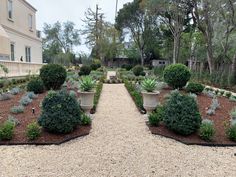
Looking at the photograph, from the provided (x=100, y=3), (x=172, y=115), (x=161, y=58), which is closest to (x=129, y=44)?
(x=161, y=58)

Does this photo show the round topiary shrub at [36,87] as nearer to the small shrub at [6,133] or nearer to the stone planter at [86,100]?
the stone planter at [86,100]

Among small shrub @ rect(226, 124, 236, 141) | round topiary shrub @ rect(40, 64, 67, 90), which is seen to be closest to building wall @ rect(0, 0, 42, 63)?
round topiary shrub @ rect(40, 64, 67, 90)

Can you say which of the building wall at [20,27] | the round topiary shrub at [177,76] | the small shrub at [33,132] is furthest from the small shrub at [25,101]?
the building wall at [20,27]

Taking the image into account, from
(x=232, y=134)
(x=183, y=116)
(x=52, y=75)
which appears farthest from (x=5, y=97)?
(x=232, y=134)

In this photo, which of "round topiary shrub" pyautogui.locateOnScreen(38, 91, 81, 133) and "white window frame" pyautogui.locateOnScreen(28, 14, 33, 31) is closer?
"round topiary shrub" pyautogui.locateOnScreen(38, 91, 81, 133)

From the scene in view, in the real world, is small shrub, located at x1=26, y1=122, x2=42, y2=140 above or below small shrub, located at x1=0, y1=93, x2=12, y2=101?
below

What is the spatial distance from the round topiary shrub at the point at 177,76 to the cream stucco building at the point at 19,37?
33.5ft

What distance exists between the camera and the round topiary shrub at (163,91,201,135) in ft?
19.2

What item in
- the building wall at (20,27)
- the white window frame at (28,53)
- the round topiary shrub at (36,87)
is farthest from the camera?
the white window frame at (28,53)

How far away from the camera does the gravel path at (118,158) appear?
4.09 m

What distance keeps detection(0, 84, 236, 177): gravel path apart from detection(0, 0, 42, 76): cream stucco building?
11.7 metres

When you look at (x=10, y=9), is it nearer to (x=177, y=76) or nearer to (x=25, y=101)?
(x=25, y=101)

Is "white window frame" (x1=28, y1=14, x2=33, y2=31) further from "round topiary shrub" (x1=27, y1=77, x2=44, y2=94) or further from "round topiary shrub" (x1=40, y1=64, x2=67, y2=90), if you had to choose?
"round topiary shrub" (x1=27, y1=77, x2=44, y2=94)

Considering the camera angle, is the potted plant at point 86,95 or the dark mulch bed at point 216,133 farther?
the potted plant at point 86,95
